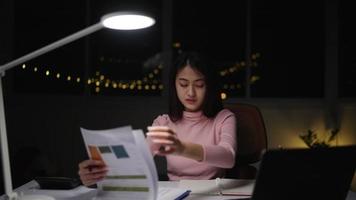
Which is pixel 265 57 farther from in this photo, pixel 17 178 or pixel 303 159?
pixel 303 159

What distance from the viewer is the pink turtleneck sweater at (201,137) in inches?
71.9

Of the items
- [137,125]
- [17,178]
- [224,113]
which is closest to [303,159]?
[224,113]

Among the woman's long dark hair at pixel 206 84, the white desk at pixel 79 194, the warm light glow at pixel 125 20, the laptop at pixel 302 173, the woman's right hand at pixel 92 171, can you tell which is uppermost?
the warm light glow at pixel 125 20

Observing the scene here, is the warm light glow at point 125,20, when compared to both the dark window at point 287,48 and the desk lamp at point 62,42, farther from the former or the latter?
the dark window at point 287,48

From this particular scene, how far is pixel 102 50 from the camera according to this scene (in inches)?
178

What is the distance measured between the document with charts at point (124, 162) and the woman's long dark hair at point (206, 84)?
73 cm

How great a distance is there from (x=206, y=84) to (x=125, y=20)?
0.75m

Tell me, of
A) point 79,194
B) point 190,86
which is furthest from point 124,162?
point 190,86

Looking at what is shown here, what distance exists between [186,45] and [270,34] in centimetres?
96

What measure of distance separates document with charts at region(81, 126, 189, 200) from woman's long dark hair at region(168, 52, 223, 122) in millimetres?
732

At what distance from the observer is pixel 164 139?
1210 millimetres

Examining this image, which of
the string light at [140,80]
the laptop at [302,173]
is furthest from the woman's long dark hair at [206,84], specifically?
the string light at [140,80]

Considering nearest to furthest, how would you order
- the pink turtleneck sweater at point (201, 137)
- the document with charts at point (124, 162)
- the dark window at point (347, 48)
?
the document with charts at point (124, 162), the pink turtleneck sweater at point (201, 137), the dark window at point (347, 48)

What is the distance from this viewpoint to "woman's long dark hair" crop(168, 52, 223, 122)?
1905mm
